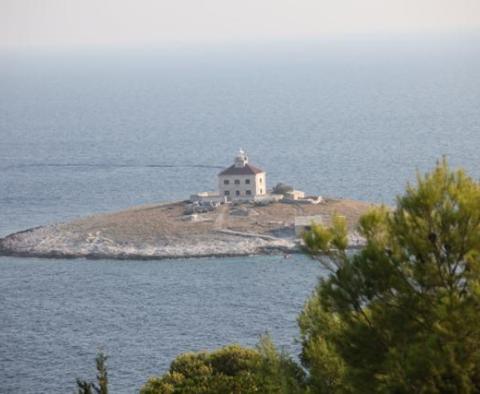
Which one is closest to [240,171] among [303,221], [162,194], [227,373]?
[303,221]

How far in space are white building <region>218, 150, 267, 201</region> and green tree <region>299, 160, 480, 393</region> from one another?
63435 millimetres

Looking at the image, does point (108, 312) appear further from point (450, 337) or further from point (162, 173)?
point (162, 173)

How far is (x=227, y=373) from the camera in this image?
146 feet

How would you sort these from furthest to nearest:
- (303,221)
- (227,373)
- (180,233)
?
(180,233)
(303,221)
(227,373)

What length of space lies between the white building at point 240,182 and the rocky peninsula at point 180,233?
1217mm

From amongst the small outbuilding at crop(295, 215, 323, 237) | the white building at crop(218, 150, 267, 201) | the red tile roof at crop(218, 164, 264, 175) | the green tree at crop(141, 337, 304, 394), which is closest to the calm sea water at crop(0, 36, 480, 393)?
the small outbuilding at crop(295, 215, 323, 237)

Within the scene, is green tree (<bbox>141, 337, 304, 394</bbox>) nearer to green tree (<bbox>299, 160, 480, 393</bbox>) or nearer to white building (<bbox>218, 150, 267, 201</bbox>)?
green tree (<bbox>299, 160, 480, 393</bbox>)

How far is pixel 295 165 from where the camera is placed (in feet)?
407

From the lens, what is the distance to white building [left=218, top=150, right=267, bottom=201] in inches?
3565

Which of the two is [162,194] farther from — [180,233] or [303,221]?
[303,221]

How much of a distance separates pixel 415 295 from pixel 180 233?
5893 cm

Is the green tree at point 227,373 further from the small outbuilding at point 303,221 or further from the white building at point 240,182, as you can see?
the white building at point 240,182

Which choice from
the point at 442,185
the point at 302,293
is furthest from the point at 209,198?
the point at 442,185

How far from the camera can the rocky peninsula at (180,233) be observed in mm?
81250
